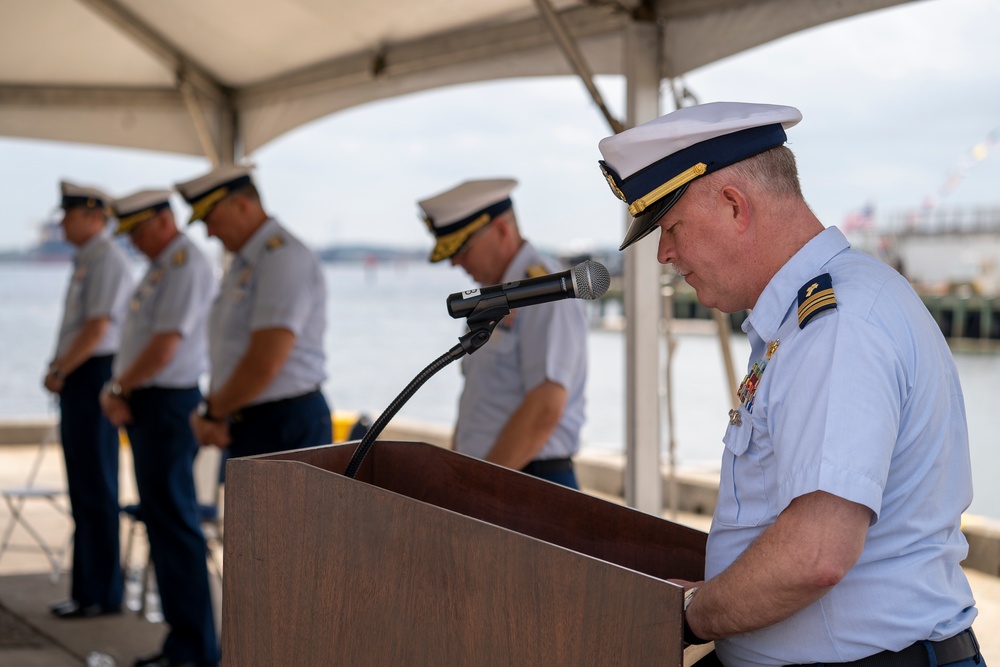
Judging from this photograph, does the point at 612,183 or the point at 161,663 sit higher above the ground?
the point at 612,183

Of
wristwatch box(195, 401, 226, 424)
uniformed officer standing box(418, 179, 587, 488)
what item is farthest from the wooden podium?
wristwatch box(195, 401, 226, 424)

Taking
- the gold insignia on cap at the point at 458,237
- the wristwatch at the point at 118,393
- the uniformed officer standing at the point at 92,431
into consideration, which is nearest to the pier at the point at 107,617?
the uniformed officer standing at the point at 92,431

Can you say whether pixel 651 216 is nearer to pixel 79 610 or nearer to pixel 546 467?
pixel 546 467

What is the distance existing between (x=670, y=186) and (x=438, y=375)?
26828 millimetres

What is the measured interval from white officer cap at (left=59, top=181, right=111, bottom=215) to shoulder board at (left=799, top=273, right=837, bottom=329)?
4.00m

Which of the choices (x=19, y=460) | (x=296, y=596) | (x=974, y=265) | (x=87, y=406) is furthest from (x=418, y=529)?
(x=974, y=265)

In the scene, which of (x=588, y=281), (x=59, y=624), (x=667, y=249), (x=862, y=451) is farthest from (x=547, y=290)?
(x=59, y=624)

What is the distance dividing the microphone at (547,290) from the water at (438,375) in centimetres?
691

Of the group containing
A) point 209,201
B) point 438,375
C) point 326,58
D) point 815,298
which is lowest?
point 438,375

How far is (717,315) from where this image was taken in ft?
11.8

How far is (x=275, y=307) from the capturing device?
3.27 m

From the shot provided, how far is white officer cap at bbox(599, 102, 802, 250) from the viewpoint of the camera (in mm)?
1144

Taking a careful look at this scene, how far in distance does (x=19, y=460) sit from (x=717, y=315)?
658 centimetres

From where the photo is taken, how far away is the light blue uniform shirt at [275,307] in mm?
3279
